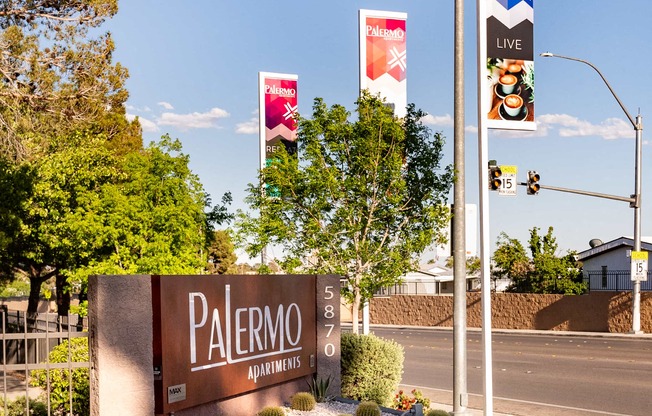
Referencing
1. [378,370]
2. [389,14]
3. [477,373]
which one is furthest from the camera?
[477,373]

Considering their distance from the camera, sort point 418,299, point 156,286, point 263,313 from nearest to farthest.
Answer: point 156,286 → point 263,313 → point 418,299

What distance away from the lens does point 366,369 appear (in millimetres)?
13883

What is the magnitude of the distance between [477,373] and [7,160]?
14.5 meters

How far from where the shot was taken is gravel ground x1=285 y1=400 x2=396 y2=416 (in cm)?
1085

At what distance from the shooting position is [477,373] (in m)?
21.7

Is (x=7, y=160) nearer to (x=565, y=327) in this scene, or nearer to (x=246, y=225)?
(x=246, y=225)

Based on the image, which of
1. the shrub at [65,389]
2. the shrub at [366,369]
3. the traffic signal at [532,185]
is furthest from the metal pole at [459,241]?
the traffic signal at [532,185]

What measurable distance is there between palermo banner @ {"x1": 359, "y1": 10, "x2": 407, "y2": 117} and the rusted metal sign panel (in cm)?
667

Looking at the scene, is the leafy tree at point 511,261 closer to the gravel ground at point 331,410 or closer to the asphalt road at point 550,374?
the asphalt road at point 550,374

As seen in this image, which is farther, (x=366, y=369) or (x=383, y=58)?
(x=383, y=58)

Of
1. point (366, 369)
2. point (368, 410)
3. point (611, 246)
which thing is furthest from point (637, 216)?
point (368, 410)

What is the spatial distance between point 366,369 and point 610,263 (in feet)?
116

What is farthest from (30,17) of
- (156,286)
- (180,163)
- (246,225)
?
(156,286)

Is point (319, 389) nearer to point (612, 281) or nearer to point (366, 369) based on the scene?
point (366, 369)
